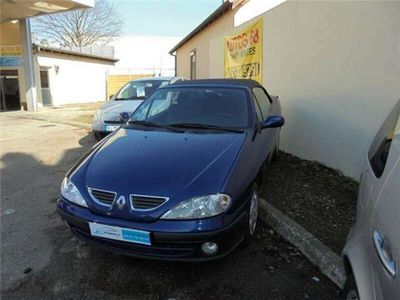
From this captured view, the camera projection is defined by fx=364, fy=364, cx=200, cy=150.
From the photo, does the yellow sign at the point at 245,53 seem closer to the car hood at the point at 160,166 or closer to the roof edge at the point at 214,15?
the roof edge at the point at 214,15

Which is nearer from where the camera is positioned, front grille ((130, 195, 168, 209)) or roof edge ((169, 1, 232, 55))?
front grille ((130, 195, 168, 209))

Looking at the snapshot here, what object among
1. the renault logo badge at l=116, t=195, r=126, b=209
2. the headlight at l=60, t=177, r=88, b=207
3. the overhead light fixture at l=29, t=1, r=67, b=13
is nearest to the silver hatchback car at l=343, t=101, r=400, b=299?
the renault logo badge at l=116, t=195, r=126, b=209

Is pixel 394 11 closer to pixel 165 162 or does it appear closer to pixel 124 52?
pixel 165 162

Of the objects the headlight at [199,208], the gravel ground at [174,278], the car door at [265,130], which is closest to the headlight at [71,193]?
the gravel ground at [174,278]

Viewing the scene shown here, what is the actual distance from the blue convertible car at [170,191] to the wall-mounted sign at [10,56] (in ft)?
56.4

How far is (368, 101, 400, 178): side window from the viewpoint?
2.04m

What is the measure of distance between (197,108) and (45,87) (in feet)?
60.9

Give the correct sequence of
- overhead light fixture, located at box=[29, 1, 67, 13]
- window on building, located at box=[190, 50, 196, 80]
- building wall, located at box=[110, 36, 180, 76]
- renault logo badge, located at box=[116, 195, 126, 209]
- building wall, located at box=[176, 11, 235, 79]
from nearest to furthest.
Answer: renault logo badge, located at box=[116, 195, 126, 209] → building wall, located at box=[176, 11, 235, 79] → overhead light fixture, located at box=[29, 1, 67, 13] → window on building, located at box=[190, 50, 196, 80] → building wall, located at box=[110, 36, 180, 76]

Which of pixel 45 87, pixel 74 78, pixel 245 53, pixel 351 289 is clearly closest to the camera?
pixel 351 289

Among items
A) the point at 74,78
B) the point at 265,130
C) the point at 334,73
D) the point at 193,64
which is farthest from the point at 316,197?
the point at 74,78

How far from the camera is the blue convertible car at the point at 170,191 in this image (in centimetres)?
261

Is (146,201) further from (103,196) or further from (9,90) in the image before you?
(9,90)

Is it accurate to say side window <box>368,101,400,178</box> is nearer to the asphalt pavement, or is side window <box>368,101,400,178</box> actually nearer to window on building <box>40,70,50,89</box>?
the asphalt pavement

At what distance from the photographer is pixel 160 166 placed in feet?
9.75
